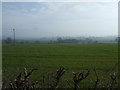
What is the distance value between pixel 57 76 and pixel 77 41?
8383 cm

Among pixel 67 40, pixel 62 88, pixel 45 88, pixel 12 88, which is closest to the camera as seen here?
pixel 12 88

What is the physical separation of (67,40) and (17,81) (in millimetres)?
79709

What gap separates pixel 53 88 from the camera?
1907mm

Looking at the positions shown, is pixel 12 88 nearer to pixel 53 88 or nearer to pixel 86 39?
pixel 53 88

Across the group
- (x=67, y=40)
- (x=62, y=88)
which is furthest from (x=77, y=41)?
(x=62, y=88)

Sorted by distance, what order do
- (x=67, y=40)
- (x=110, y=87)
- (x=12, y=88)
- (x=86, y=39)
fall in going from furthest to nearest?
(x=86, y=39), (x=67, y=40), (x=110, y=87), (x=12, y=88)

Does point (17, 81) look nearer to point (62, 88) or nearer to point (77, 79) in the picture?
point (77, 79)

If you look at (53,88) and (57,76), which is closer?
(57,76)

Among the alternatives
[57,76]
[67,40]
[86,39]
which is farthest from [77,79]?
[86,39]

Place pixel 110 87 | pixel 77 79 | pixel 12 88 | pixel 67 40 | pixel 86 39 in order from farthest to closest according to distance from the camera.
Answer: pixel 86 39 → pixel 67 40 → pixel 110 87 → pixel 77 79 → pixel 12 88

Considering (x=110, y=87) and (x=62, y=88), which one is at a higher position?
(x=110, y=87)

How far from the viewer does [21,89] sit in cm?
159

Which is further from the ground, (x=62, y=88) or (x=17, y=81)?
(x=17, y=81)

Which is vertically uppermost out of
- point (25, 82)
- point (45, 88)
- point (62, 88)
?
point (25, 82)
